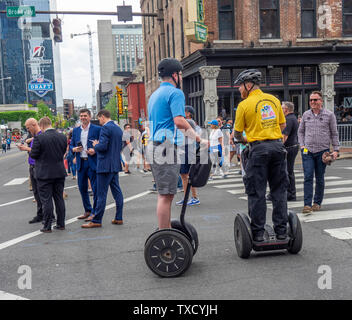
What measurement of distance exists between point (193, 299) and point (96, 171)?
398cm

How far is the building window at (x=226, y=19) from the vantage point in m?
20.9

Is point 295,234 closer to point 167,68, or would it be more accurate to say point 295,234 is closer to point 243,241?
point 243,241

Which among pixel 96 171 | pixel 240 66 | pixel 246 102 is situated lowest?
pixel 96 171

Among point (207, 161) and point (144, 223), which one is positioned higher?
point (207, 161)

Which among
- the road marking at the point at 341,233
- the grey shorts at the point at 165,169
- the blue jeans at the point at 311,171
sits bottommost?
the road marking at the point at 341,233

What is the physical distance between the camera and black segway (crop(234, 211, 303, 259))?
189 inches

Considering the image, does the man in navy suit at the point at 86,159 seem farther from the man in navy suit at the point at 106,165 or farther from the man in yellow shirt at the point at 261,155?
the man in yellow shirt at the point at 261,155

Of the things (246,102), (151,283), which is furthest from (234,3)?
(151,283)

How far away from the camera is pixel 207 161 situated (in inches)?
171

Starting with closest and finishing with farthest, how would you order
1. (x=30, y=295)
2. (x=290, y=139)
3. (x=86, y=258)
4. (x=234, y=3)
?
(x=30, y=295) < (x=86, y=258) < (x=290, y=139) < (x=234, y=3)

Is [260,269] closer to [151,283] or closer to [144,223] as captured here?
[151,283]

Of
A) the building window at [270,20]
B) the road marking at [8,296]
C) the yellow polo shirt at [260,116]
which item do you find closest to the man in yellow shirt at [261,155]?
the yellow polo shirt at [260,116]

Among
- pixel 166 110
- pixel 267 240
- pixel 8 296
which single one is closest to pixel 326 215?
pixel 267 240

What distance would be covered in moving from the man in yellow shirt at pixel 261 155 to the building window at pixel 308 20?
18211 millimetres
